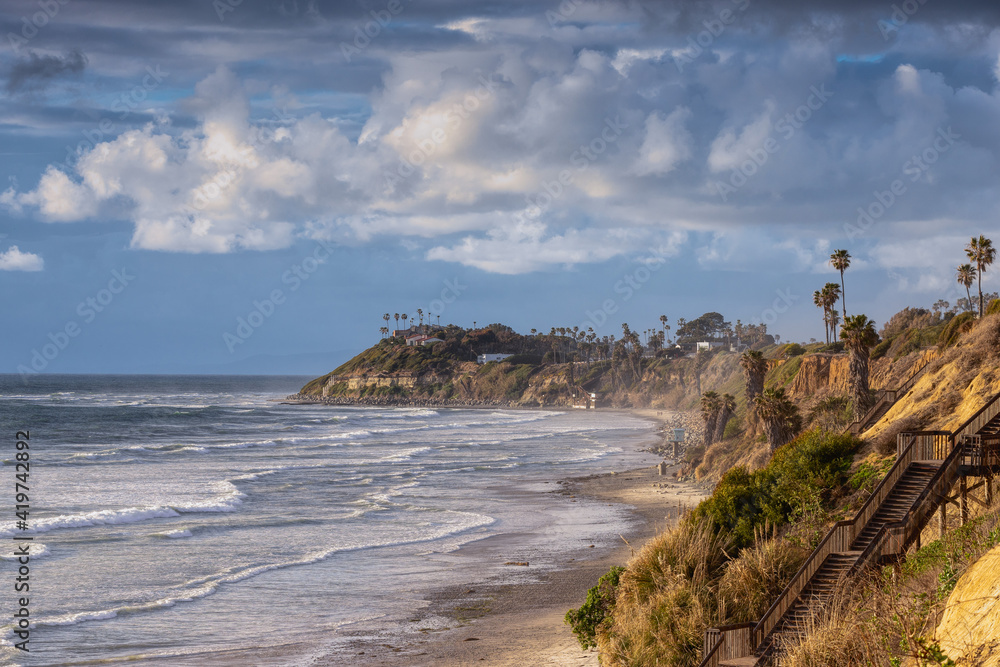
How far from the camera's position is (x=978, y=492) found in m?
19.3

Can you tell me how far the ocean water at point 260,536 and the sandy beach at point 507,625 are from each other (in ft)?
3.39

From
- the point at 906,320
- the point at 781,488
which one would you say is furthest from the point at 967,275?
the point at 781,488

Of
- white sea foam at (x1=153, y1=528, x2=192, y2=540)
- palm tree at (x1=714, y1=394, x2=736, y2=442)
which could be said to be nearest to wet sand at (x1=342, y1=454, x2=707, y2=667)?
white sea foam at (x1=153, y1=528, x2=192, y2=540)

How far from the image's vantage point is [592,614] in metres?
19.5

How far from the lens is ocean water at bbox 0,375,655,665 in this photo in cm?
2189

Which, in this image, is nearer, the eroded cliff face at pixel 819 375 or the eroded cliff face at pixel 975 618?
the eroded cliff face at pixel 975 618

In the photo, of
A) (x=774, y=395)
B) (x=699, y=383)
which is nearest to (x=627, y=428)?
(x=699, y=383)

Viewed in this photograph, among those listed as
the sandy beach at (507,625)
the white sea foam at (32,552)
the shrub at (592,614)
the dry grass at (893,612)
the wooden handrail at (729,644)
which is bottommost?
the sandy beach at (507,625)

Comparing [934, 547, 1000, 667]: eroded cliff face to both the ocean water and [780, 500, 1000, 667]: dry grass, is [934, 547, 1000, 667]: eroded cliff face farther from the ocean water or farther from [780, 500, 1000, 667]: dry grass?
the ocean water

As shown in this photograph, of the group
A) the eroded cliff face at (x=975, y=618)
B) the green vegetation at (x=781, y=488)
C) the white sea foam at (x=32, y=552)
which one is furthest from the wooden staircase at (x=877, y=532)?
the white sea foam at (x=32, y=552)

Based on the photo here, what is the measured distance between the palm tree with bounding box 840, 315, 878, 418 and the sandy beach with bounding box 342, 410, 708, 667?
1190cm

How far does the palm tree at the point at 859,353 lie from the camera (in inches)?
1548

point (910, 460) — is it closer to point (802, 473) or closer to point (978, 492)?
point (978, 492)

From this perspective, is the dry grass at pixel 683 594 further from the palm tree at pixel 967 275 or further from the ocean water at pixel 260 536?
the palm tree at pixel 967 275
